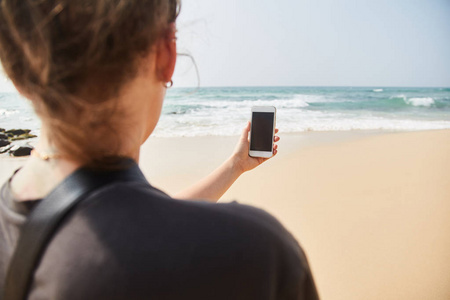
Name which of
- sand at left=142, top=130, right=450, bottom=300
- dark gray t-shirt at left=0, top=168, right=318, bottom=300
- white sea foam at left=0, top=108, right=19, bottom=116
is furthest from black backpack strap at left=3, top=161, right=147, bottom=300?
white sea foam at left=0, top=108, right=19, bottom=116

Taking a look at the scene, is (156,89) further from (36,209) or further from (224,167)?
(224,167)

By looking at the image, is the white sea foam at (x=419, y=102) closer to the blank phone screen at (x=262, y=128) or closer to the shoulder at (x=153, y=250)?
the blank phone screen at (x=262, y=128)

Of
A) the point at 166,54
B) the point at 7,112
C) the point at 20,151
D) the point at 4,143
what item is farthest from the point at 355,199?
the point at 7,112

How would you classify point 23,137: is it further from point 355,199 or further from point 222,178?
point 222,178

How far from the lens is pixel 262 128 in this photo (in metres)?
2.04

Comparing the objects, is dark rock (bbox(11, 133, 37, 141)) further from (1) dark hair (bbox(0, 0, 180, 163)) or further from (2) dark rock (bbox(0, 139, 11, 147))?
(1) dark hair (bbox(0, 0, 180, 163))

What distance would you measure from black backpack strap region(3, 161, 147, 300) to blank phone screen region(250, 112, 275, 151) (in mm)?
1408

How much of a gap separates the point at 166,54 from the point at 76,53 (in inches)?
7.2

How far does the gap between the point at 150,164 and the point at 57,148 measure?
17.6ft

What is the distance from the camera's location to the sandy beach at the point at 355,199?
2.74m

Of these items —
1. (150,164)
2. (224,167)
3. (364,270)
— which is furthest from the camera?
(150,164)

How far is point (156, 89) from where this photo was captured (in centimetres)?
69

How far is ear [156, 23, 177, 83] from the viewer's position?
2.08 ft

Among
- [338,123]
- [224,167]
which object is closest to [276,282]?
[224,167]
